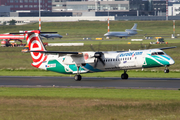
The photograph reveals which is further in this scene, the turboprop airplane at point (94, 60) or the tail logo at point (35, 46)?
the tail logo at point (35, 46)

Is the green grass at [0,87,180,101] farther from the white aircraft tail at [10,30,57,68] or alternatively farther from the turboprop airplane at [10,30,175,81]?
the white aircraft tail at [10,30,57,68]

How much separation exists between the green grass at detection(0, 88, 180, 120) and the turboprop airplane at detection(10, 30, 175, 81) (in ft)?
24.4

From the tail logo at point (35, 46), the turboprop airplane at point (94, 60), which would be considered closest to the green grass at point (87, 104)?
the turboprop airplane at point (94, 60)

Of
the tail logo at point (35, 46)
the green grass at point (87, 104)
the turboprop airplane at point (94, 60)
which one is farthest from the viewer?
the tail logo at point (35, 46)

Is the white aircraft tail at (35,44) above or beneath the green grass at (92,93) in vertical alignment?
above

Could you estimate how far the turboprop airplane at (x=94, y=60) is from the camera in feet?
124

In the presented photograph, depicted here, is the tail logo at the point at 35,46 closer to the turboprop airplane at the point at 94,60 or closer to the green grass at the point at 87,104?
the turboprop airplane at the point at 94,60

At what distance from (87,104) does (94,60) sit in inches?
592

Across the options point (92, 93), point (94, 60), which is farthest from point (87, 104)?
point (94, 60)

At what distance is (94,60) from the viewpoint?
39.7 meters

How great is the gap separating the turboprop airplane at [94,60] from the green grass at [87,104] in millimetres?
7450

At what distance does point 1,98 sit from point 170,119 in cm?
1516

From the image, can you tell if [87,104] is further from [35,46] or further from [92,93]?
[35,46]

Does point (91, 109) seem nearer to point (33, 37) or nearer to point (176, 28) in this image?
point (33, 37)
